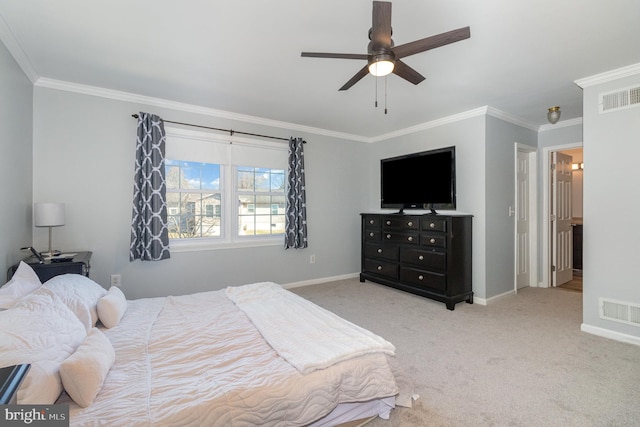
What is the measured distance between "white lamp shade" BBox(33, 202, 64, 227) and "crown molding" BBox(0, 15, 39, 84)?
122 centimetres

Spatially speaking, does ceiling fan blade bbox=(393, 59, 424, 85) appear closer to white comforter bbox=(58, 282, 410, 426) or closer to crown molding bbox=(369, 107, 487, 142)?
white comforter bbox=(58, 282, 410, 426)

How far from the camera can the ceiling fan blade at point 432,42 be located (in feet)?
5.46

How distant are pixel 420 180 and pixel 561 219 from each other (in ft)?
8.29

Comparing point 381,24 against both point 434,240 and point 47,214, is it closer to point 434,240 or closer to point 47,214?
point 434,240

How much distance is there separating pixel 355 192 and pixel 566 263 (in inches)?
142

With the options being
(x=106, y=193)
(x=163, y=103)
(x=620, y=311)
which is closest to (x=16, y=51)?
(x=163, y=103)

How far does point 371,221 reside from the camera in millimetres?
4770

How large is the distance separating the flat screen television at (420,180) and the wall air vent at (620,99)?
1.44 metres

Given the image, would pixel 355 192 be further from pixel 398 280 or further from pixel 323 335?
pixel 323 335

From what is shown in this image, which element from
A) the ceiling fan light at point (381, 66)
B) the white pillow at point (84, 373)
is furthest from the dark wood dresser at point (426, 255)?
the white pillow at point (84, 373)

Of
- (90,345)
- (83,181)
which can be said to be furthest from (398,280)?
(83,181)

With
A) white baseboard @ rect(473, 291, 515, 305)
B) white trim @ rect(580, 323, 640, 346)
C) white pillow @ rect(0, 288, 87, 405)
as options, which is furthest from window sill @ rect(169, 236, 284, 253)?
white trim @ rect(580, 323, 640, 346)

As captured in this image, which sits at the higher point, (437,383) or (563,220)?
(563,220)

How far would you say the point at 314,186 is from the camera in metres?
4.84
